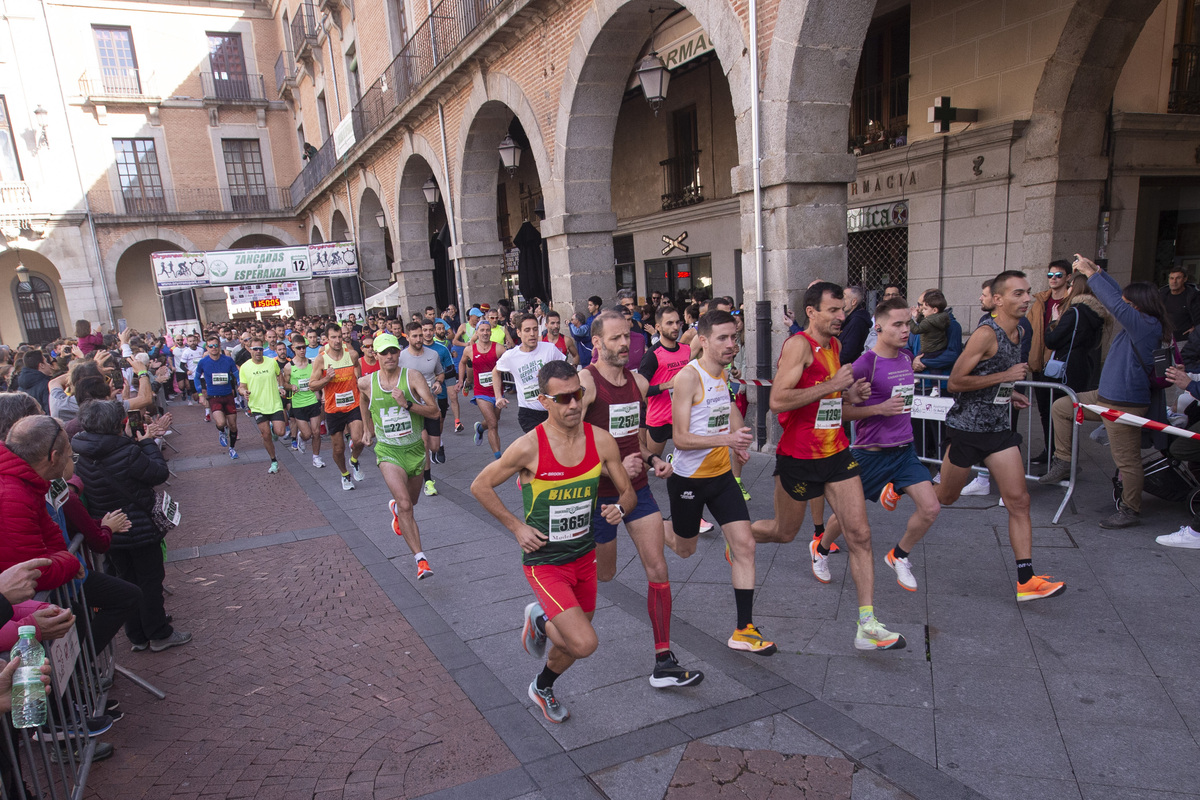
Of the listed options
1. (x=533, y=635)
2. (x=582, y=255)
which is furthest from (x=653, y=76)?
(x=533, y=635)

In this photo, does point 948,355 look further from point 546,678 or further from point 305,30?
point 305,30

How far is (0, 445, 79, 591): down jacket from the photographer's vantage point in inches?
129

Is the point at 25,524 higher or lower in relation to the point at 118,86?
lower

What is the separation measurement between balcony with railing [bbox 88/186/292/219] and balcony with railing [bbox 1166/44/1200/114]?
3551 centimetres

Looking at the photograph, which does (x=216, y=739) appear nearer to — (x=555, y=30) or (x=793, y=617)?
(x=793, y=617)

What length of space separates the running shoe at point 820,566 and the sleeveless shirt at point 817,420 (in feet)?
3.50

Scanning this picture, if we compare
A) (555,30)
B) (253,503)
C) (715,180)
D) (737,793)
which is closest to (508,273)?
(715,180)

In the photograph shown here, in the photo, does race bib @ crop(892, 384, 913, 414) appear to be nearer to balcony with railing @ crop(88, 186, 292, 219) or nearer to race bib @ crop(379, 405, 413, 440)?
race bib @ crop(379, 405, 413, 440)

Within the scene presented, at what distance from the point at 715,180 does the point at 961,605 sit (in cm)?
1276

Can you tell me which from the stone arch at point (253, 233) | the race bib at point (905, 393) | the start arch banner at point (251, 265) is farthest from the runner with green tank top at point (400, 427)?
the stone arch at point (253, 233)

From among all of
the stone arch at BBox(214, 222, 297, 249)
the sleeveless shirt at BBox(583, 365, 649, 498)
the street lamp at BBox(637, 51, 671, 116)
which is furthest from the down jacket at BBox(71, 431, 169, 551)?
the stone arch at BBox(214, 222, 297, 249)

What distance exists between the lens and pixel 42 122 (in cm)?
2977

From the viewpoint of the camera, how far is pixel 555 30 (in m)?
11.1

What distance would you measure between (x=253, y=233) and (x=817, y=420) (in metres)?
37.7
